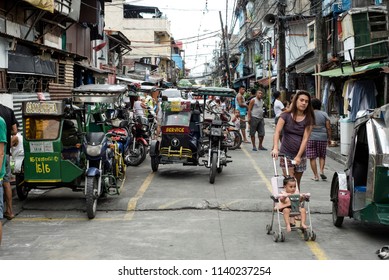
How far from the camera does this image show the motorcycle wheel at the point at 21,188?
8653 millimetres

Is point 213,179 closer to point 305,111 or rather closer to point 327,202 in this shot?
point 327,202

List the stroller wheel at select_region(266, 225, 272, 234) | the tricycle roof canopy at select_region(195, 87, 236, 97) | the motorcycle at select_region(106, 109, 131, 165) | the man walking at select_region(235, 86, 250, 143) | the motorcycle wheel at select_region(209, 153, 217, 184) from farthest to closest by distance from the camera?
the man walking at select_region(235, 86, 250, 143), the tricycle roof canopy at select_region(195, 87, 236, 97), the motorcycle at select_region(106, 109, 131, 165), the motorcycle wheel at select_region(209, 153, 217, 184), the stroller wheel at select_region(266, 225, 272, 234)

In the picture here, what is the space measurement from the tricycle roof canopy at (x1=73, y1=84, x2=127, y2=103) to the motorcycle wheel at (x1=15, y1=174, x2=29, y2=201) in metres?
3.47

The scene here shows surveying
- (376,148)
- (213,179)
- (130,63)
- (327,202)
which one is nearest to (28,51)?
(213,179)

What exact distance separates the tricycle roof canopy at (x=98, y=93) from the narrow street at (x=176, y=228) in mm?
2267

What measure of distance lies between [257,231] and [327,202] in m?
2.24

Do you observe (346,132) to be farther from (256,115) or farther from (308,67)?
(308,67)

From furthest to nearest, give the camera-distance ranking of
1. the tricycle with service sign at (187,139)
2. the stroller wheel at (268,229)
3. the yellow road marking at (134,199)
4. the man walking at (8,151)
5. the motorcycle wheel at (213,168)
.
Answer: the tricycle with service sign at (187,139), the motorcycle wheel at (213,168), the yellow road marking at (134,199), the man walking at (8,151), the stroller wheel at (268,229)

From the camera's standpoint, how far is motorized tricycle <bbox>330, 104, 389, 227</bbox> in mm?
6078

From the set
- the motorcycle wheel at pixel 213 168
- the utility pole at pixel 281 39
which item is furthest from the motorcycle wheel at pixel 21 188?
the utility pole at pixel 281 39

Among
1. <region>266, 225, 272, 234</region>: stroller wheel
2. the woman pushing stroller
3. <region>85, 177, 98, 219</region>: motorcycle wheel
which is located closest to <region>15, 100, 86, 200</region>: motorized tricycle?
<region>85, 177, 98, 219</region>: motorcycle wheel

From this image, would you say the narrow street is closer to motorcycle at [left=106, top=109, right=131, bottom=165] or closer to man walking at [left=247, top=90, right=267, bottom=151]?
motorcycle at [left=106, top=109, right=131, bottom=165]

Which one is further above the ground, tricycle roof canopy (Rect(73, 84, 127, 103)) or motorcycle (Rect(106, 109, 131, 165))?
tricycle roof canopy (Rect(73, 84, 127, 103))

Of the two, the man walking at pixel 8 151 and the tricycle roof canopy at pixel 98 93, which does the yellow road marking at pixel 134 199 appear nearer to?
the man walking at pixel 8 151
